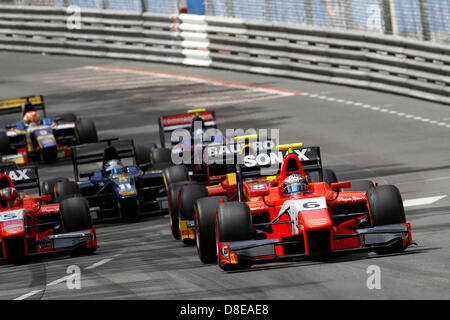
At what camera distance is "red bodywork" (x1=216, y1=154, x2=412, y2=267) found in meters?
12.4

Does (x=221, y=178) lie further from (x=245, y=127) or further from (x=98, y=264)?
(x=245, y=127)

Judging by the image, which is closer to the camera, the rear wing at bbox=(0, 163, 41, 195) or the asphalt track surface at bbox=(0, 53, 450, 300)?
the asphalt track surface at bbox=(0, 53, 450, 300)

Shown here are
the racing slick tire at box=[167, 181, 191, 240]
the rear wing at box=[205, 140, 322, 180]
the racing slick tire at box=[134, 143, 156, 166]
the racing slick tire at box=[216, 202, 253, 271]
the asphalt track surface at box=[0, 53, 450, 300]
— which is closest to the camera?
the asphalt track surface at box=[0, 53, 450, 300]

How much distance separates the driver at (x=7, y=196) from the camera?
1633cm

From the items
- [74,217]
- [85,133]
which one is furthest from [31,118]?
[74,217]

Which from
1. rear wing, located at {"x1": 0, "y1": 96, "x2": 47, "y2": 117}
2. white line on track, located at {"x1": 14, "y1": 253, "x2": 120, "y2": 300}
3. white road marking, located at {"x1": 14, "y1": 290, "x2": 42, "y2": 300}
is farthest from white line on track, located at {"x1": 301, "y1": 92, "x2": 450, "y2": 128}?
white road marking, located at {"x1": 14, "y1": 290, "x2": 42, "y2": 300}

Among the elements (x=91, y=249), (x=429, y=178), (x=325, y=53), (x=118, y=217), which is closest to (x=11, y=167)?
(x=118, y=217)

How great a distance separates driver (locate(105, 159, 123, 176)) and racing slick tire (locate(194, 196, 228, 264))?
6612mm

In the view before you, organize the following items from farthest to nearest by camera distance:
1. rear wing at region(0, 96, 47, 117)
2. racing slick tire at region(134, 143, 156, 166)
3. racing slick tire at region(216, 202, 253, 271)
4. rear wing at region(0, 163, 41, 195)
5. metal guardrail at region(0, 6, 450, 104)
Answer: metal guardrail at region(0, 6, 450, 104)
rear wing at region(0, 96, 47, 117)
racing slick tire at region(134, 143, 156, 166)
rear wing at region(0, 163, 41, 195)
racing slick tire at region(216, 202, 253, 271)

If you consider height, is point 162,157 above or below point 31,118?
below

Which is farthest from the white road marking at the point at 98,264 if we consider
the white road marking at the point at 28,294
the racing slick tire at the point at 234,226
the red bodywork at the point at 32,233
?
the racing slick tire at the point at 234,226

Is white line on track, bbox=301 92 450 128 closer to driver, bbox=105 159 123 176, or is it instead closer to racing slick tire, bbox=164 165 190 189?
racing slick tire, bbox=164 165 190 189

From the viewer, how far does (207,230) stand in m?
13.6

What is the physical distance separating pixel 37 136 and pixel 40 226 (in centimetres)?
906
